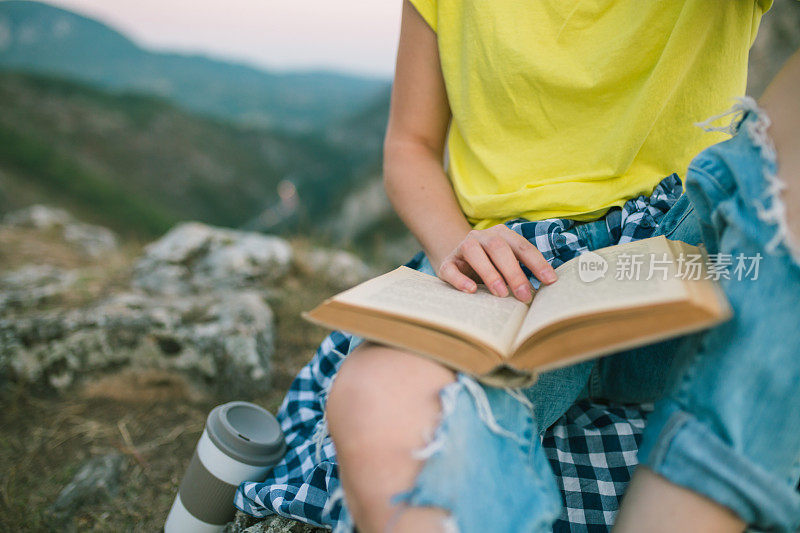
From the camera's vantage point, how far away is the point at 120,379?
5.67 feet

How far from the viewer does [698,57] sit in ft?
3.19

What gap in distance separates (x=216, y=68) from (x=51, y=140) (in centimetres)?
7074

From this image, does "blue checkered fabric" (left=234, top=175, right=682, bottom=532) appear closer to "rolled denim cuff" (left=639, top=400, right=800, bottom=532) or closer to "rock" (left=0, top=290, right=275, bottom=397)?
"rolled denim cuff" (left=639, top=400, right=800, bottom=532)

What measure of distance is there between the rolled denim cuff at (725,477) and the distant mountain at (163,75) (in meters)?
64.6

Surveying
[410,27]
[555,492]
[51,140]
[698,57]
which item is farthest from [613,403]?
[51,140]

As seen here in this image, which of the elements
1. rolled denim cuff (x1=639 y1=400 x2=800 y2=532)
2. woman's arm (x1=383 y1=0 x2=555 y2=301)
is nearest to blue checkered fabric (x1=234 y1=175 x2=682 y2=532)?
woman's arm (x1=383 y1=0 x2=555 y2=301)

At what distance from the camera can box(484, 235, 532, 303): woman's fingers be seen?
30.6 inches

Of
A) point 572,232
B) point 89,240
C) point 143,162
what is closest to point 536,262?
point 572,232

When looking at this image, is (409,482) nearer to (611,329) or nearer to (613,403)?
(611,329)

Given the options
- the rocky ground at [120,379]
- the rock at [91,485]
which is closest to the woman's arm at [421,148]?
the rocky ground at [120,379]

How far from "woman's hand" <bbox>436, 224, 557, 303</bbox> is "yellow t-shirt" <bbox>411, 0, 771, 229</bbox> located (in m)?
0.26

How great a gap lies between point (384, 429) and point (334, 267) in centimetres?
221

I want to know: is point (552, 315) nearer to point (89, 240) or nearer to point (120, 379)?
point (120, 379)

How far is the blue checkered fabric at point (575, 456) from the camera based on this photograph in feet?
3.11
